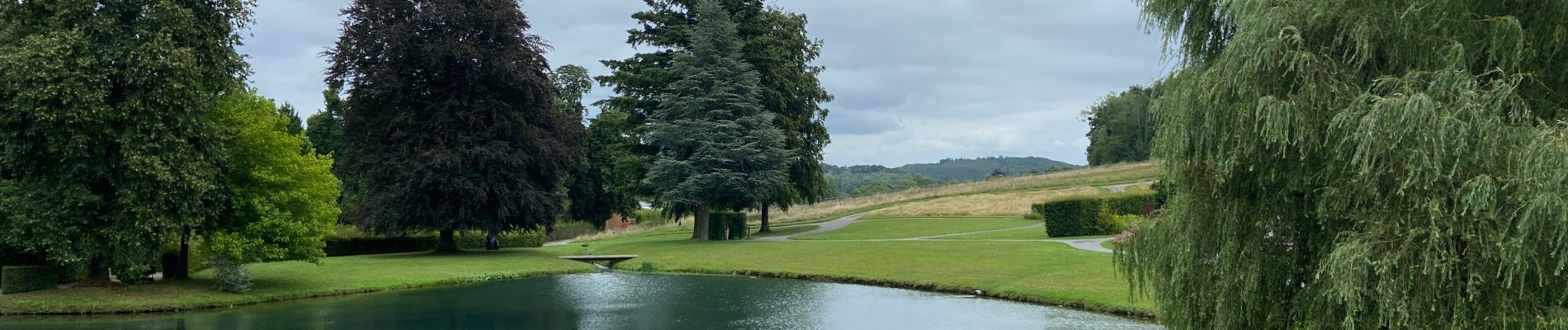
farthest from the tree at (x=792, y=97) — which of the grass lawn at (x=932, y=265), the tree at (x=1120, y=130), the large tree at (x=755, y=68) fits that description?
the tree at (x=1120, y=130)

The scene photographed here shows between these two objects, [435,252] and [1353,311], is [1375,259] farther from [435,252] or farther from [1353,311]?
[435,252]

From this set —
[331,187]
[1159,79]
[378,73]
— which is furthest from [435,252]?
[1159,79]

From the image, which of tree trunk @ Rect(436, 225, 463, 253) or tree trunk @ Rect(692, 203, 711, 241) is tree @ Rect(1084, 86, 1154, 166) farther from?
tree trunk @ Rect(436, 225, 463, 253)

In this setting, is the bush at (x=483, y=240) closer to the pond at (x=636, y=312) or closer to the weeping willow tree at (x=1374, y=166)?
the pond at (x=636, y=312)

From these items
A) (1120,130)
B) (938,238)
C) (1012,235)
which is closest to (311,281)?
(938,238)

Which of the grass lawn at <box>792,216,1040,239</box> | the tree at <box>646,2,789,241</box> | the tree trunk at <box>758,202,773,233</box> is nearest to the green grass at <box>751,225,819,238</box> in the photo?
the tree trunk at <box>758,202,773,233</box>

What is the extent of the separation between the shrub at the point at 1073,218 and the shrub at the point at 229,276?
24276 millimetres

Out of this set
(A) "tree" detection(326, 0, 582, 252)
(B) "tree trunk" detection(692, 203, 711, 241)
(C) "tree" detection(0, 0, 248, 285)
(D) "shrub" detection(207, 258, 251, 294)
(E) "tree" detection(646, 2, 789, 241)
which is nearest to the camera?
(C) "tree" detection(0, 0, 248, 285)

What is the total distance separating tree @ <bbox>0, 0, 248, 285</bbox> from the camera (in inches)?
791

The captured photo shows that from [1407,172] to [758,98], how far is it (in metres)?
35.0

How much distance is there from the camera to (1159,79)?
11.2m

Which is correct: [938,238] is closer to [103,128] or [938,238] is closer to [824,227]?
[824,227]

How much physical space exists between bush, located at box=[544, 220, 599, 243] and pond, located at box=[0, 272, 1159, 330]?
2780 centimetres

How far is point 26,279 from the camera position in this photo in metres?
21.8
